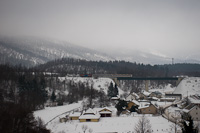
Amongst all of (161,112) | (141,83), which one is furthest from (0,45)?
→ (161,112)

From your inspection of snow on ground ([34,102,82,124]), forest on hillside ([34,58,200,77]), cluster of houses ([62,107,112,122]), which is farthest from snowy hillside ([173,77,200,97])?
snow on ground ([34,102,82,124])

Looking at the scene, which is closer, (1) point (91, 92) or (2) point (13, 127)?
(2) point (13, 127)

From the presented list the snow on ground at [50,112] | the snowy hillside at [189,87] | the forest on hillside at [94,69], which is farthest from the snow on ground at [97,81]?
the snow on ground at [50,112]

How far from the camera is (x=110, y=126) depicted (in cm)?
2225

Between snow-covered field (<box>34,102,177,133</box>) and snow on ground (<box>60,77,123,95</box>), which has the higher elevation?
snow on ground (<box>60,77,123,95</box>)

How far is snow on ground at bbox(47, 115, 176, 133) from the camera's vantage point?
2062 cm

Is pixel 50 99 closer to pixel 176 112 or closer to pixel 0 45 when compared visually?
pixel 176 112

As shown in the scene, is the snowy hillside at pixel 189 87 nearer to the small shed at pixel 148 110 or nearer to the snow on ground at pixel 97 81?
the snow on ground at pixel 97 81

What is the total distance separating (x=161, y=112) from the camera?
96.2 ft

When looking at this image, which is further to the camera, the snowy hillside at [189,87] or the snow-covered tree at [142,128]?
the snowy hillside at [189,87]

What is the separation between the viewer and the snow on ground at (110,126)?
812 inches

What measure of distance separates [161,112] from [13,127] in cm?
2278

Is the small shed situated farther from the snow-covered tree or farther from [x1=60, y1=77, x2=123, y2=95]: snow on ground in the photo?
[x1=60, y1=77, x2=123, y2=95]: snow on ground

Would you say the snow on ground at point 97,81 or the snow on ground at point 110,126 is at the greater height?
the snow on ground at point 97,81
